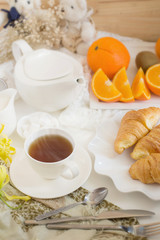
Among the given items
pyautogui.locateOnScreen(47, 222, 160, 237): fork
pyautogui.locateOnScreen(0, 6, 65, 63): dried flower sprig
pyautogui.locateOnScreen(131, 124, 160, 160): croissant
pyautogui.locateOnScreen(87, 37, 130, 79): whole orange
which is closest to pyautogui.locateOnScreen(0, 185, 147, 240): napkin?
pyautogui.locateOnScreen(47, 222, 160, 237): fork

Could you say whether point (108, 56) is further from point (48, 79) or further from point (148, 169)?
point (148, 169)

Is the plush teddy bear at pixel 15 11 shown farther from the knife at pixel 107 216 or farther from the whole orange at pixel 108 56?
the knife at pixel 107 216

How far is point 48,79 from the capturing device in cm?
85

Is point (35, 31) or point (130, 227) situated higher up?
point (35, 31)

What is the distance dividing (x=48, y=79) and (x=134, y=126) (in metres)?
0.30

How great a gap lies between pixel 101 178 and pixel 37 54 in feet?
1.59

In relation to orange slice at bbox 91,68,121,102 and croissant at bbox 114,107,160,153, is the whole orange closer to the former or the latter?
orange slice at bbox 91,68,121,102

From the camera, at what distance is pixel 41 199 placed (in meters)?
0.64

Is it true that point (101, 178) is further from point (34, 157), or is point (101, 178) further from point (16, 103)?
point (16, 103)

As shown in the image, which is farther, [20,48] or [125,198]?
[20,48]

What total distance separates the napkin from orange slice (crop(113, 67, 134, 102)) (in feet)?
1.46

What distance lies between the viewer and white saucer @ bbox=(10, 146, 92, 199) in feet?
2.14

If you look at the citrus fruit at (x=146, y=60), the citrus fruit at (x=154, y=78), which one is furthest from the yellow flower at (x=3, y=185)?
the citrus fruit at (x=146, y=60)

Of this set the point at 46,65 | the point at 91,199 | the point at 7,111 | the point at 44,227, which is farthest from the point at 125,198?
the point at 46,65
